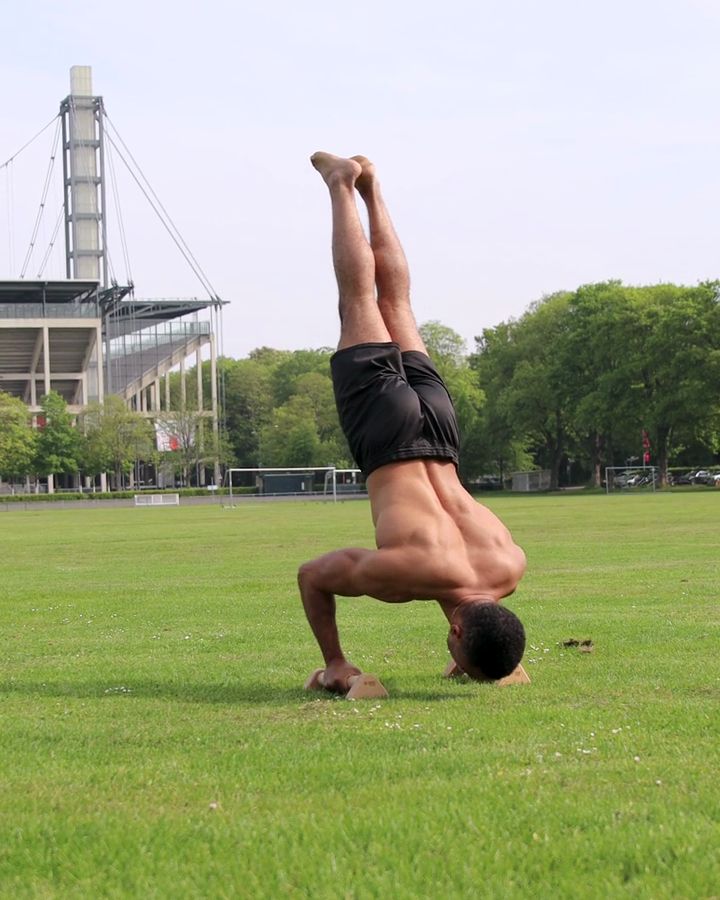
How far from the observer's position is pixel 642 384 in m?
89.8

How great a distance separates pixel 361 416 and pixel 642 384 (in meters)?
83.8

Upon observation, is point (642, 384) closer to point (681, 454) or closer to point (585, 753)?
point (681, 454)

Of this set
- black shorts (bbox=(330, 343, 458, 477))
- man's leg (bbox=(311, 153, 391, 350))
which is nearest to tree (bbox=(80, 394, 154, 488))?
man's leg (bbox=(311, 153, 391, 350))

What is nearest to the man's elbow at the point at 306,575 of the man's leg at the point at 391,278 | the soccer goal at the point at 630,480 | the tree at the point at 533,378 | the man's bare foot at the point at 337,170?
the man's leg at the point at 391,278

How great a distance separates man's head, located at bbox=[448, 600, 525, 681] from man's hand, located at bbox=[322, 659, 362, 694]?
31.0 inches

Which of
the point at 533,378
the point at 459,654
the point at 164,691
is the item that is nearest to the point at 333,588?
the point at 459,654

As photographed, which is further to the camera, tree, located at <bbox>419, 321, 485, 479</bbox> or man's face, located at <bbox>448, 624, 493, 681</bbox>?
tree, located at <bbox>419, 321, 485, 479</bbox>

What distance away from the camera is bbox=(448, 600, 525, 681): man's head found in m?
7.46

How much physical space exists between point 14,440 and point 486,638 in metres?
98.2

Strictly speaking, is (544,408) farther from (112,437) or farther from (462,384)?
(112,437)

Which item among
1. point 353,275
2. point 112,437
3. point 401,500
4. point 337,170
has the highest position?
point 112,437

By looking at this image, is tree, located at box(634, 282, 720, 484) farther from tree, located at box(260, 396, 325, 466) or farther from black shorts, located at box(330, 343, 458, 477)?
black shorts, located at box(330, 343, 458, 477)

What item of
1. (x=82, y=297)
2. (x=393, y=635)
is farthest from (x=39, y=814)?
(x=82, y=297)

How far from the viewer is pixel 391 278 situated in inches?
388
